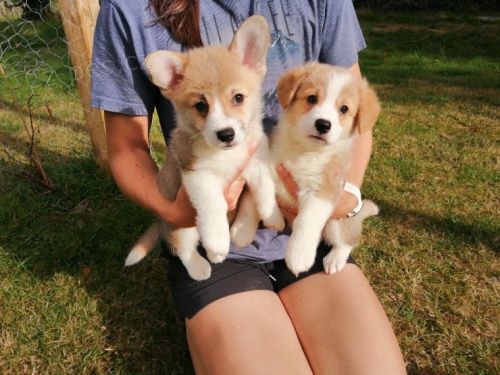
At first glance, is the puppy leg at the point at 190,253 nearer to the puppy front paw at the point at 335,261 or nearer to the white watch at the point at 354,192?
the puppy front paw at the point at 335,261

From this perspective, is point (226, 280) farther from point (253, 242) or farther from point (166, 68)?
point (166, 68)

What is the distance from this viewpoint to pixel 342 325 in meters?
1.82

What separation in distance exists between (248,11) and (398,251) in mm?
1916

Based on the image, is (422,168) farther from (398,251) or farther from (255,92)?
(255,92)

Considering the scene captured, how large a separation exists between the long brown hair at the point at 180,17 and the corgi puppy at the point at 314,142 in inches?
18.3

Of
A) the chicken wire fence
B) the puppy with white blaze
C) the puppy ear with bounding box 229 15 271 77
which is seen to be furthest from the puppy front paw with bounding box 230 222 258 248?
the chicken wire fence

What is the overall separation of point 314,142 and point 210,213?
1.87 feet

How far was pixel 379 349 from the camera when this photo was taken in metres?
1.73

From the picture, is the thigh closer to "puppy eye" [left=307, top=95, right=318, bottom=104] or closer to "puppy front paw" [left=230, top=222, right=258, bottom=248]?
"puppy front paw" [left=230, top=222, right=258, bottom=248]

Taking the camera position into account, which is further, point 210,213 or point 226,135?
point 210,213

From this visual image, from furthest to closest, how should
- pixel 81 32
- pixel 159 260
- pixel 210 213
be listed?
pixel 81 32 < pixel 159 260 < pixel 210 213

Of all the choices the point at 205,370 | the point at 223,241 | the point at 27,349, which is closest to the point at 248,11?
the point at 223,241

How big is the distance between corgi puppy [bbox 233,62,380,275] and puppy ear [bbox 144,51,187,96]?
0.46m

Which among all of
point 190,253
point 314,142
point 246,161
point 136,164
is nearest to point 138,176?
point 136,164
